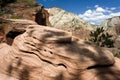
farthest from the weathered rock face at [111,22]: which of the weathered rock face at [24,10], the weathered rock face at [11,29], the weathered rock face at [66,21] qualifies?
the weathered rock face at [11,29]

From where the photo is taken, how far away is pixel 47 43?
13352 mm

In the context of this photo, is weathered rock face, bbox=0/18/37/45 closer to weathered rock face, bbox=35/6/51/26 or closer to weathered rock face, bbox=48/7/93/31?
weathered rock face, bbox=35/6/51/26

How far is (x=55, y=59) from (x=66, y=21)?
71.3 m

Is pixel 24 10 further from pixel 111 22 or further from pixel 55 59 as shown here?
pixel 111 22

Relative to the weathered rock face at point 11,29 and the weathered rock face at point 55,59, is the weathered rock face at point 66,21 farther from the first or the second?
the weathered rock face at point 55,59

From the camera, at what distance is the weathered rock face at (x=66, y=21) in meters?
76.4

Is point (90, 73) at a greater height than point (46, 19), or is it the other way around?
point (46, 19)

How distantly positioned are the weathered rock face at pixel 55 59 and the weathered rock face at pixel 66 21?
58.0m

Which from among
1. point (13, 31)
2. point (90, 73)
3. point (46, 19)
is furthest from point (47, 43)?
point (46, 19)

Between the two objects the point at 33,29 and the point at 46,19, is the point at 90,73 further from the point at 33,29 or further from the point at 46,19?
the point at 46,19

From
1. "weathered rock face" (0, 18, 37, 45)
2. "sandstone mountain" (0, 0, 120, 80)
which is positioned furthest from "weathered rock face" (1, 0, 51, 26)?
"sandstone mountain" (0, 0, 120, 80)

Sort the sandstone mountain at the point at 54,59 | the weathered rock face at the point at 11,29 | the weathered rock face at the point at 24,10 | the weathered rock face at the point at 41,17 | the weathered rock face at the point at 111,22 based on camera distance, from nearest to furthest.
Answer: the sandstone mountain at the point at 54,59, the weathered rock face at the point at 11,29, the weathered rock face at the point at 24,10, the weathered rock face at the point at 41,17, the weathered rock face at the point at 111,22

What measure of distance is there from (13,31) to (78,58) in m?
10.8

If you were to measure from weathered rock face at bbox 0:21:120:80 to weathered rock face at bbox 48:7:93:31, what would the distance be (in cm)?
5799
